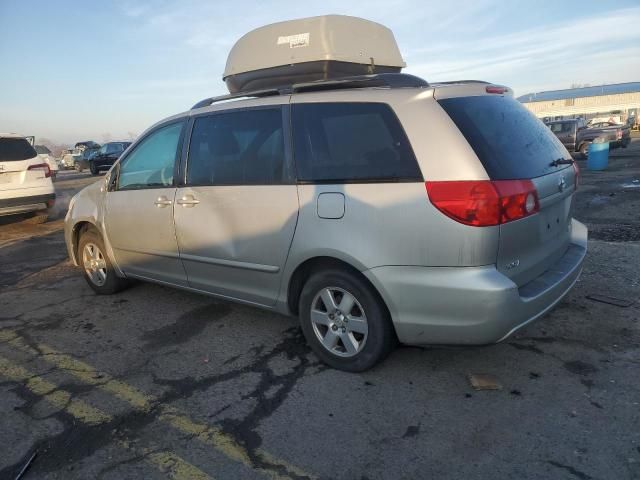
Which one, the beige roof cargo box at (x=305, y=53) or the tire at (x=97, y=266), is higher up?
the beige roof cargo box at (x=305, y=53)

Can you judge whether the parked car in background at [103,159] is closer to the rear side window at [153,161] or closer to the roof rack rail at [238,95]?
the rear side window at [153,161]

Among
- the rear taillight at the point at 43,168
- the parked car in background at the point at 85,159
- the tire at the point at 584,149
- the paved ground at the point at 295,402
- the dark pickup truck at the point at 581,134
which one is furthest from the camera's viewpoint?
the parked car in background at the point at 85,159

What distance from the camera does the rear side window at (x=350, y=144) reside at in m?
2.88

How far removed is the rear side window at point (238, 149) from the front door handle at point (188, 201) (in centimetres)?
Answer: 12

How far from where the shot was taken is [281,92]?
3539 mm

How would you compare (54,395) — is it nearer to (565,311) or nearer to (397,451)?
(397,451)

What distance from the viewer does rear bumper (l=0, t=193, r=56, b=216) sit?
8.80m

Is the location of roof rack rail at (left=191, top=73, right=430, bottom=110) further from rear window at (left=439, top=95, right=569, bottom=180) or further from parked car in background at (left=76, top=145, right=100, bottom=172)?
parked car in background at (left=76, top=145, right=100, bottom=172)

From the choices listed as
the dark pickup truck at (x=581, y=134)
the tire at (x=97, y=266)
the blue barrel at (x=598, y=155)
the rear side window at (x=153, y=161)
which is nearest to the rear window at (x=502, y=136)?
the rear side window at (x=153, y=161)

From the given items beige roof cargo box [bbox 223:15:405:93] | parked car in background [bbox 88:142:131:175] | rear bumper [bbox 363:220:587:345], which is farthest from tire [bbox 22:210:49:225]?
parked car in background [bbox 88:142:131:175]

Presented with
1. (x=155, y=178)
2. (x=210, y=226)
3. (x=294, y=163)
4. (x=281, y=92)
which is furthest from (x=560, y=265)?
(x=155, y=178)

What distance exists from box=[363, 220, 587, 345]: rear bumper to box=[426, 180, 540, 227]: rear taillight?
0.28 m

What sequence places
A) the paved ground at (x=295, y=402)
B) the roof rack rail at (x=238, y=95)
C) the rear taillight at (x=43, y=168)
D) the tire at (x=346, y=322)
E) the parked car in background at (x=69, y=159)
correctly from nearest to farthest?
1. the paved ground at (x=295, y=402)
2. the tire at (x=346, y=322)
3. the roof rack rail at (x=238, y=95)
4. the rear taillight at (x=43, y=168)
5. the parked car in background at (x=69, y=159)

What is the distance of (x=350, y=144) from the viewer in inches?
121
